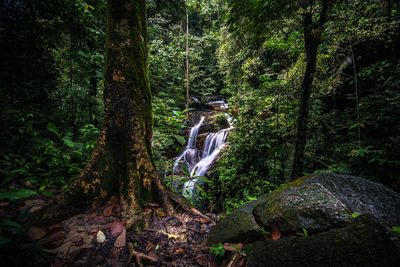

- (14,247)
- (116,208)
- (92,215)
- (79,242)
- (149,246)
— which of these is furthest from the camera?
(116,208)

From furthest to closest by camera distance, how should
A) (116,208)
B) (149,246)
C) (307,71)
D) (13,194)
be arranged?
(307,71) → (116,208) → (149,246) → (13,194)

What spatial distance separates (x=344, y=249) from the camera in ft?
3.38

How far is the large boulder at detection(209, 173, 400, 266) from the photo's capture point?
1.07 metres

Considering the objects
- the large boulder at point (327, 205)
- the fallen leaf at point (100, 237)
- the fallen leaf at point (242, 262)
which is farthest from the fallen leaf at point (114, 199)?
the large boulder at point (327, 205)

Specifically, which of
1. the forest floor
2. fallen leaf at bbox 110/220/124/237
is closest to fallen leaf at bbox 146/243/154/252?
the forest floor

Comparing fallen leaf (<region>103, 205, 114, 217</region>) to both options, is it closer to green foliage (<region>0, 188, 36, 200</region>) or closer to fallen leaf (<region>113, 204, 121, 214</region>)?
fallen leaf (<region>113, 204, 121, 214</region>)

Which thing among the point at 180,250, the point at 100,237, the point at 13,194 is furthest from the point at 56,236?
the point at 180,250

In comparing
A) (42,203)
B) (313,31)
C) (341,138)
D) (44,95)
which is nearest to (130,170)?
(42,203)

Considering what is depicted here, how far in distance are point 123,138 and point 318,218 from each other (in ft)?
8.38

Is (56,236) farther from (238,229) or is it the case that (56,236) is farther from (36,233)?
(238,229)

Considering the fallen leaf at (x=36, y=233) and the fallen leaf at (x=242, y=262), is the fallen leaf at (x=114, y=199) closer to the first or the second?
the fallen leaf at (x=36, y=233)

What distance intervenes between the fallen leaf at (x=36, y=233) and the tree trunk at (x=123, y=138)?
0.49m

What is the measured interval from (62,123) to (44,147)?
1064 mm

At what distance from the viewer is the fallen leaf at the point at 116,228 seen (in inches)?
69.9
